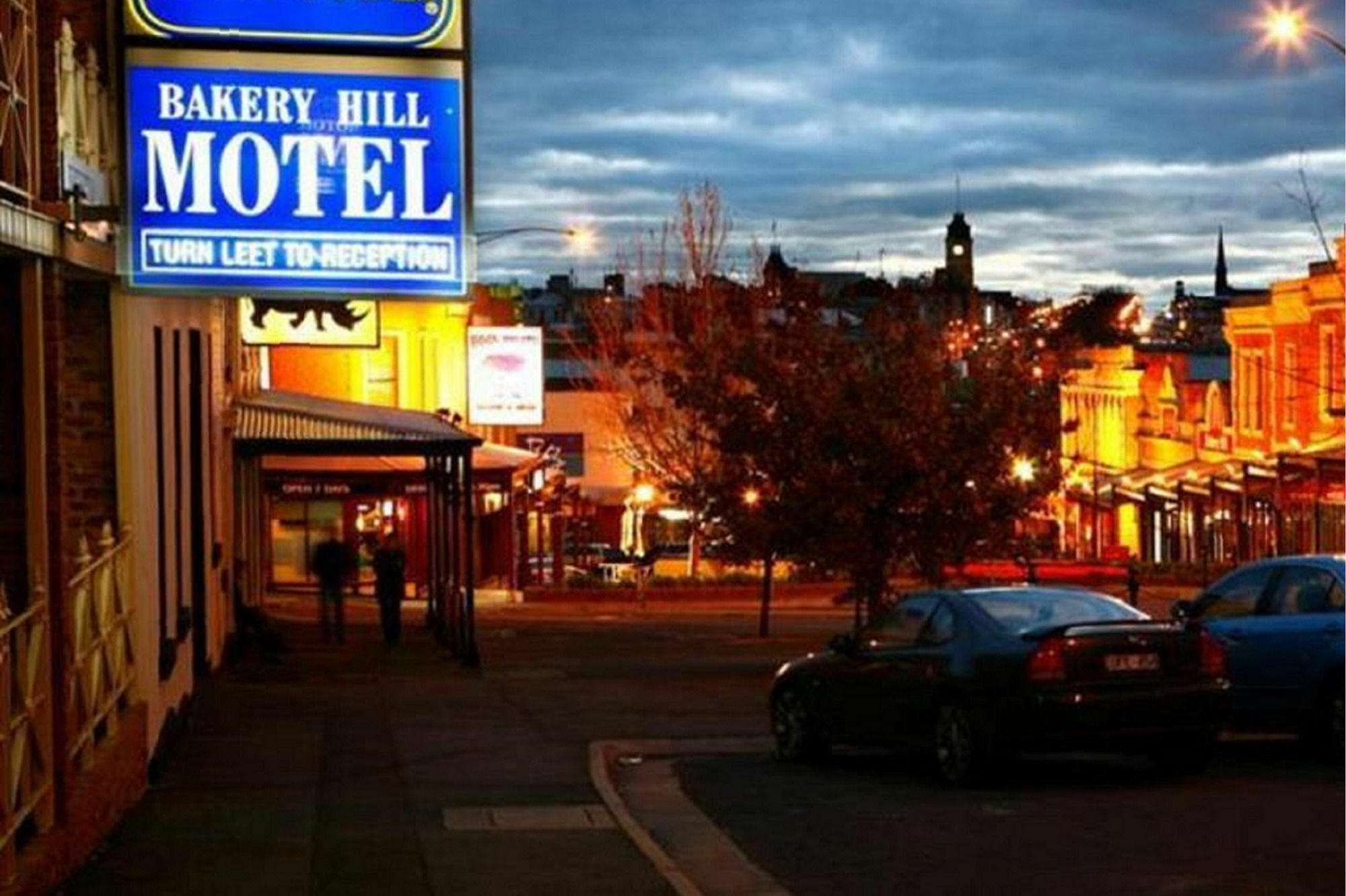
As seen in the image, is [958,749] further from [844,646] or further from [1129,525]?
[1129,525]

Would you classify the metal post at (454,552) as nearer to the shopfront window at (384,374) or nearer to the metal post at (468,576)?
the metal post at (468,576)

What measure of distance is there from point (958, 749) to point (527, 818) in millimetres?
3018

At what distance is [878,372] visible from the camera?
3038cm

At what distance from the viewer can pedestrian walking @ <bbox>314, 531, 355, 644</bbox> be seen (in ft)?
108

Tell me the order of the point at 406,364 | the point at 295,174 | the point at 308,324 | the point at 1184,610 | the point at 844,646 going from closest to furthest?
1. the point at 295,174
2. the point at 844,646
3. the point at 1184,610
4. the point at 308,324
5. the point at 406,364

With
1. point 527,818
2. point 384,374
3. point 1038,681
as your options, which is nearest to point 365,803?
point 527,818

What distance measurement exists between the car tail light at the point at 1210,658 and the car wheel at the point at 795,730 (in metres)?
3.33

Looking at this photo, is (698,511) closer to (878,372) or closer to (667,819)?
(878,372)

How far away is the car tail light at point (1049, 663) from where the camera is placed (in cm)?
1534

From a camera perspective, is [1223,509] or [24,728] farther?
[1223,509]

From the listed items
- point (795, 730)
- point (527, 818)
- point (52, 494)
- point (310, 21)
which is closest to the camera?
point (52, 494)

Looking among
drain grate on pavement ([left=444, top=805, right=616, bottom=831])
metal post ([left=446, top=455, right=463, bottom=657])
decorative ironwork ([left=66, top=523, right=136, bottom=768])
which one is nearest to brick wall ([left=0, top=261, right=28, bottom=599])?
decorative ironwork ([left=66, top=523, right=136, bottom=768])

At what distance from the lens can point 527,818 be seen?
14.9 meters

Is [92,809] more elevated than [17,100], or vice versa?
[17,100]
